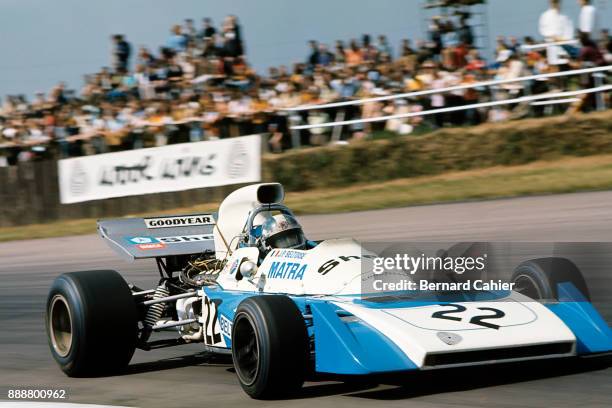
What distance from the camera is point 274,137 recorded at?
66.1ft

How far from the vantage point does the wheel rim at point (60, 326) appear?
8.06m

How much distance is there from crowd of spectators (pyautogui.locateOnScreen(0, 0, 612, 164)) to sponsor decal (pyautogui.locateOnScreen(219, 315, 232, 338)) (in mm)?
12120

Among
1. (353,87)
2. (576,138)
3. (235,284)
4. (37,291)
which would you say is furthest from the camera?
(353,87)

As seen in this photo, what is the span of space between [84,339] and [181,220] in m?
2.11

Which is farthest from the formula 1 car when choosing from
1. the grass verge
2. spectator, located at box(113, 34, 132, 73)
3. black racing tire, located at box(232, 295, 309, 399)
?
spectator, located at box(113, 34, 132, 73)

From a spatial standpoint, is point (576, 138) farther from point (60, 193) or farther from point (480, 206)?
point (60, 193)

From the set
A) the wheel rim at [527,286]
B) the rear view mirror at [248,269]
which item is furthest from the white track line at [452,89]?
the wheel rim at [527,286]

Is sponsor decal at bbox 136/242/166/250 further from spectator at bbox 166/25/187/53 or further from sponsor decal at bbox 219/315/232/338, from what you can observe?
spectator at bbox 166/25/187/53

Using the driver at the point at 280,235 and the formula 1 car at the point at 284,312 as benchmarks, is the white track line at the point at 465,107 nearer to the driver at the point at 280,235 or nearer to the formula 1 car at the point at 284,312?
the formula 1 car at the point at 284,312

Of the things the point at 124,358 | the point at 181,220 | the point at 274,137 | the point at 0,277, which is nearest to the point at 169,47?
the point at 274,137

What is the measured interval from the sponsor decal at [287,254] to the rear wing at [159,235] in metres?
1.47

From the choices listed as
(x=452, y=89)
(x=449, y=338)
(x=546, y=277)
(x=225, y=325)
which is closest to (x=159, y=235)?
(x=225, y=325)

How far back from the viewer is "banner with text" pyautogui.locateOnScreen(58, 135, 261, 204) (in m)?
19.7

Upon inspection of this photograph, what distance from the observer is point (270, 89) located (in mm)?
20344
